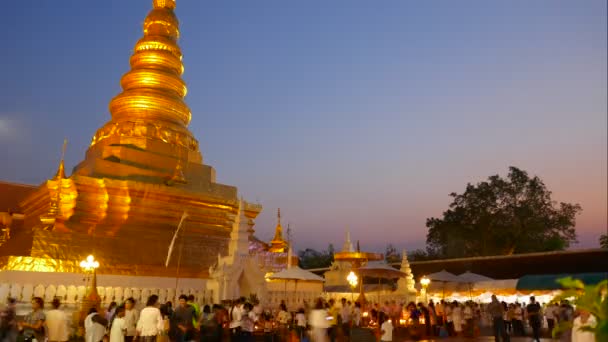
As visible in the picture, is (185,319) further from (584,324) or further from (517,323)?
(517,323)

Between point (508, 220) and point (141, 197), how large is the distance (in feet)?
82.1

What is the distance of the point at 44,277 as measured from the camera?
16.2 m

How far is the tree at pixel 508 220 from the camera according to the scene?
35.6 metres

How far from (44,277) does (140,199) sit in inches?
230

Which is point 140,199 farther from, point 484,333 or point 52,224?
point 484,333

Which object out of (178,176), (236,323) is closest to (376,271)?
(236,323)

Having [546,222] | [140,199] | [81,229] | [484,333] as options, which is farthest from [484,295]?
[81,229]

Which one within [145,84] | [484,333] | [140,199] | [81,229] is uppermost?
[145,84]

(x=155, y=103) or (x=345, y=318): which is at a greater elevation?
(x=155, y=103)

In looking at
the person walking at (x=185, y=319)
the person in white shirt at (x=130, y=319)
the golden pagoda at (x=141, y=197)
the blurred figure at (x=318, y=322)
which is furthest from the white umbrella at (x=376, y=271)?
the person in white shirt at (x=130, y=319)

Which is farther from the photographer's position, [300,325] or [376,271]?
[376,271]

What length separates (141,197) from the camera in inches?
847

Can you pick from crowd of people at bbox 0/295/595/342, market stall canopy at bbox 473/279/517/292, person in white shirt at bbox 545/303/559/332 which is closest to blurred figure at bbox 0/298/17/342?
crowd of people at bbox 0/295/595/342

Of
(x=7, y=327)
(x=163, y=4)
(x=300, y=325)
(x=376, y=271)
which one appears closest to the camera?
(x=7, y=327)
